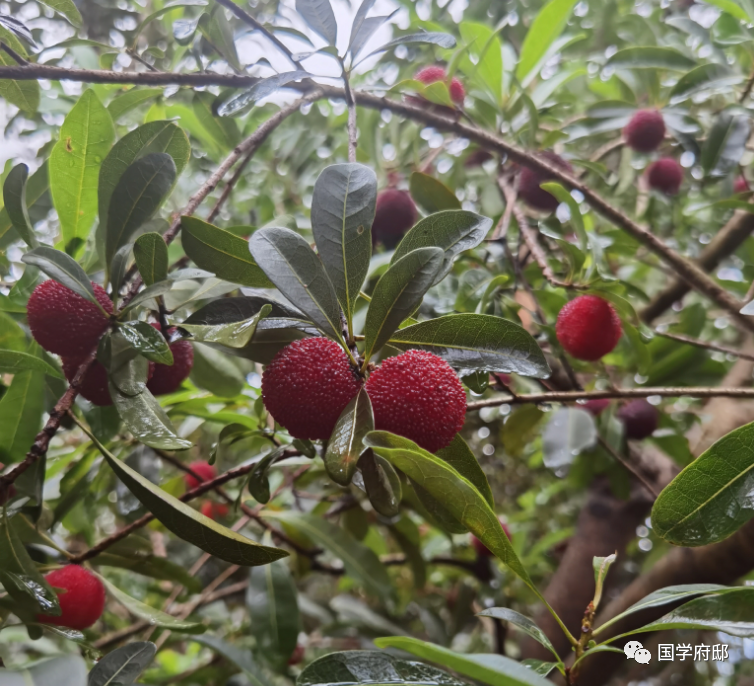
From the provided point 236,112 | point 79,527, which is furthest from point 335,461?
point 79,527

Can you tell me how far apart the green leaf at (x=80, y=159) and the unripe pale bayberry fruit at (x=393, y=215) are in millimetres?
560

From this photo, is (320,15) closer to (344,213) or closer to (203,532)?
(344,213)

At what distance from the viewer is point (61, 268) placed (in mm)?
623

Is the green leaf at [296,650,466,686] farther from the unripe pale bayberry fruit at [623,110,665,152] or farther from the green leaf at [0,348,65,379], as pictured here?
the unripe pale bayberry fruit at [623,110,665,152]

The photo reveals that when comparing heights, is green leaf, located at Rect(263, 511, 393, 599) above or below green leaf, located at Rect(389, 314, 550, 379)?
below

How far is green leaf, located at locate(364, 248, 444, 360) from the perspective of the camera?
0.56m

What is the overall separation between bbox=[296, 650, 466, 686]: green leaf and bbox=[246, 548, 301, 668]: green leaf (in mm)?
505

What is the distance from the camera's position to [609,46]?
6.92 feet

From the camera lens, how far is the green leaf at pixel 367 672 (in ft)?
1.86

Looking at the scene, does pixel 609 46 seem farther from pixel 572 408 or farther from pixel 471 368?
pixel 471 368

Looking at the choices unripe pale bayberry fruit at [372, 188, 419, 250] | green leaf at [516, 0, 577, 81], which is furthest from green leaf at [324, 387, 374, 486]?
green leaf at [516, 0, 577, 81]

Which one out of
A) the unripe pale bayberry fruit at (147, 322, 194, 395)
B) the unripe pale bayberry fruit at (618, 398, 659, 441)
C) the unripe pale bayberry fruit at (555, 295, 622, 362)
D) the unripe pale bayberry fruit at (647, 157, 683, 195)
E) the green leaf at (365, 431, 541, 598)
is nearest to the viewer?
the green leaf at (365, 431, 541, 598)

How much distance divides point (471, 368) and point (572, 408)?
586 mm

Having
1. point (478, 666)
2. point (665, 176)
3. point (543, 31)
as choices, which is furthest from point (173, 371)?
point (665, 176)
